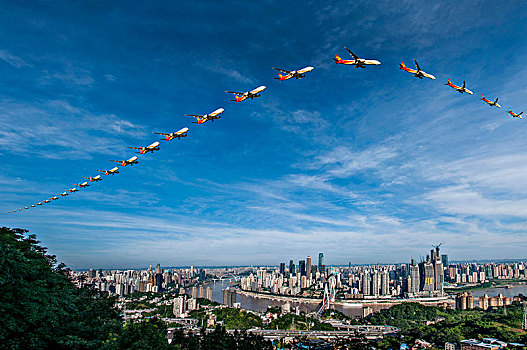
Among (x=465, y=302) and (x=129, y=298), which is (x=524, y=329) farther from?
(x=129, y=298)

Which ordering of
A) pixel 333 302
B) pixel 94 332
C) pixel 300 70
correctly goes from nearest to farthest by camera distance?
pixel 300 70 → pixel 94 332 → pixel 333 302

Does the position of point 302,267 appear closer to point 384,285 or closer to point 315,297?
point 315,297

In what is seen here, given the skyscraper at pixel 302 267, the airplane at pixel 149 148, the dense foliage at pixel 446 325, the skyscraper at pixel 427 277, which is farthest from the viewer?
the skyscraper at pixel 302 267

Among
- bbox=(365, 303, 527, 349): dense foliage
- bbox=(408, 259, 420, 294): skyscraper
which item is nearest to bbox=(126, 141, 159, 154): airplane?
bbox=(365, 303, 527, 349): dense foliage

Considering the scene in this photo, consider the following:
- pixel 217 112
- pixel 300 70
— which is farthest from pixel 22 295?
pixel 300 70

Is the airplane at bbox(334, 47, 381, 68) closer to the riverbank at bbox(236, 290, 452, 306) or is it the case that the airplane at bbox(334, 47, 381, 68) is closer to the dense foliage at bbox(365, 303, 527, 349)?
the dense foliage at bbox(365, 303, 527, 349)

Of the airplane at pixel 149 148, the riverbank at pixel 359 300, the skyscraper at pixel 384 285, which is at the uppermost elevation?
the airplane at pixel 149 148

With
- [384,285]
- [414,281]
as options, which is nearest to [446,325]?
[384,285]

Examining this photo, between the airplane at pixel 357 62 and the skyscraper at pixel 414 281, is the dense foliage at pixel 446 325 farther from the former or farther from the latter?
the skyscraper at pixel 414 281

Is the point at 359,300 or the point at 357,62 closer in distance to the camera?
the point at 357,62

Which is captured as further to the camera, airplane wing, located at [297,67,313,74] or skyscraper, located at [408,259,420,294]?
skyscraper, located at [408,259,420,294]

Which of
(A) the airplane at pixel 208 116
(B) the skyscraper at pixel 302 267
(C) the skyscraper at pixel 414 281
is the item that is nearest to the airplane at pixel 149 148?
(A) the airplane at pixel 208 116
